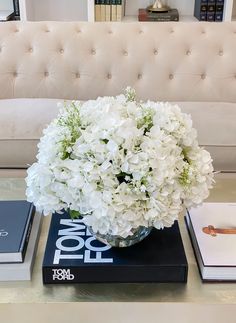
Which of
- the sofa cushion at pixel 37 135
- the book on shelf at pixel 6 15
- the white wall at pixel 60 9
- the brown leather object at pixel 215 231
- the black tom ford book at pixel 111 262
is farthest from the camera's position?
the white wall at pixel 60 9

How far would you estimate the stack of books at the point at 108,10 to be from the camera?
117 inches

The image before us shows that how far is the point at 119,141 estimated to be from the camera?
2.88ft

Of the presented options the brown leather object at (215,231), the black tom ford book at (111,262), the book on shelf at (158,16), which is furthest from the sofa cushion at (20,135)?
the book on shelf at (158,16)

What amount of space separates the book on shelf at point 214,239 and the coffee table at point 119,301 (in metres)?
0.03

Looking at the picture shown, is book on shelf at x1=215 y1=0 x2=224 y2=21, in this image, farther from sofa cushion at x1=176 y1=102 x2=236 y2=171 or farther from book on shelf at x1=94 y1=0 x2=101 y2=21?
sofa cushion at x1=176 y1=102 x2=236 y2=171

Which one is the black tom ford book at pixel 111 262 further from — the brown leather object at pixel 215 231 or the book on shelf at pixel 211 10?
the book on shelf at pixel 211 10

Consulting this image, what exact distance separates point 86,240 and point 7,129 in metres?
0.88

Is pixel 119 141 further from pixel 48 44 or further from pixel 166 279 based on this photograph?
pixel 48 44

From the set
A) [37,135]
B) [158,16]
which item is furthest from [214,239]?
[158,16]

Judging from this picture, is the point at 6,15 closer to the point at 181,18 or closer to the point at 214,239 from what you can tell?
the point at 181,18

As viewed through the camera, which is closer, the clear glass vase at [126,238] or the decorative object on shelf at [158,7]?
the clear glass vase at [126,238]

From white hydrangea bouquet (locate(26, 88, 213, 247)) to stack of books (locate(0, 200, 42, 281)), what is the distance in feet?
0.42

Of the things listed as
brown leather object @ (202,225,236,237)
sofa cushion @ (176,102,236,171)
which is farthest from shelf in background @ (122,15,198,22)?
brown leather object @ (202,225,236,237)

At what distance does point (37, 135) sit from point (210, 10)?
1747 millimetres
